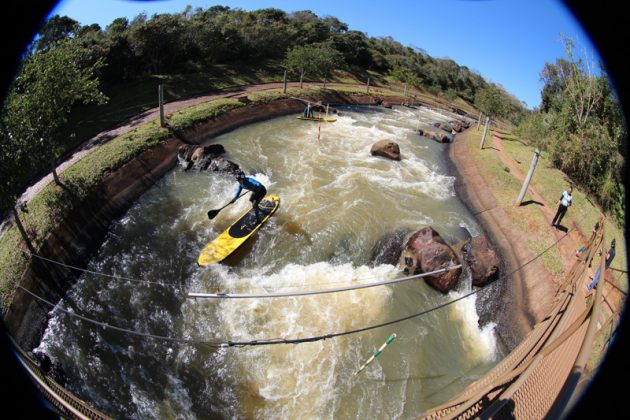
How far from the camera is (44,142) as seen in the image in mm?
10797

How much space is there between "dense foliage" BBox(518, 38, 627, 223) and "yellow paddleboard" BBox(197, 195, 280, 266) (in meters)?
17.8

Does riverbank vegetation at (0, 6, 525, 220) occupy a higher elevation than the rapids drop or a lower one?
higher

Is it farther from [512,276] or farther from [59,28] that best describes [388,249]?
[59,28]

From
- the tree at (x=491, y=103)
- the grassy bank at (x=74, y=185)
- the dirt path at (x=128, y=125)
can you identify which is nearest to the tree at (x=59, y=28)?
the dirt path at (x=128, y=125)

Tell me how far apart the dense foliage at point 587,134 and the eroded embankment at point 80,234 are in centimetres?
2243

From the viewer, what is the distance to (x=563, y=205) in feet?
44.9

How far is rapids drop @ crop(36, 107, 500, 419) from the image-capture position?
26.5 feet

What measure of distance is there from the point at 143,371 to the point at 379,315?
256 inches

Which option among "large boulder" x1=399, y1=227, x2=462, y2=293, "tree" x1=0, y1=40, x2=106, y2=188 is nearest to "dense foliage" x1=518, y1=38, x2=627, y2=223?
"large boulder" x1=399, y1=227, x2=462, y2=293

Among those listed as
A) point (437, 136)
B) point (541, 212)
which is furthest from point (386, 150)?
point (541, 212)

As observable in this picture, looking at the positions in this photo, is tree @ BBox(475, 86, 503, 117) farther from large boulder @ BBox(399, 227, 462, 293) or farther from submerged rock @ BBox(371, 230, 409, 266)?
large boulder @ BBox(399, 227, 462, 293)

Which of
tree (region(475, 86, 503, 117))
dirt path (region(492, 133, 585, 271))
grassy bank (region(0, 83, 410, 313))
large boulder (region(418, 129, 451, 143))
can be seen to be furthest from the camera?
tree (region(475, 86, 503, 117))

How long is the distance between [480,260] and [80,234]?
561 inches

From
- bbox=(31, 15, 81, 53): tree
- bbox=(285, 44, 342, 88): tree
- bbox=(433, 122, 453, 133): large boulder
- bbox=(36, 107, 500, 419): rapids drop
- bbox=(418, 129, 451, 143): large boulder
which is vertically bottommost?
bbox=(36, 107, 500, 419): rapids drop
